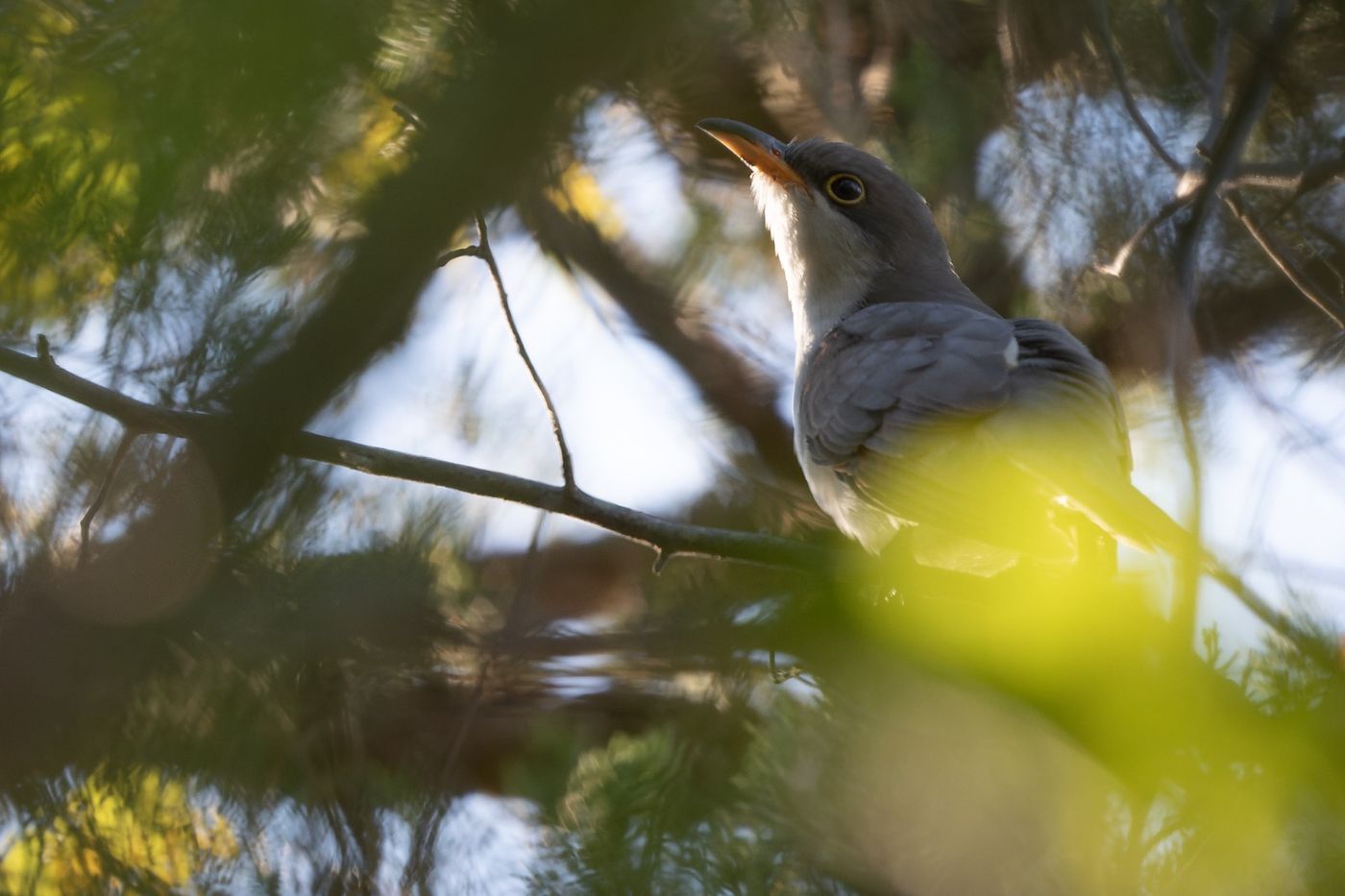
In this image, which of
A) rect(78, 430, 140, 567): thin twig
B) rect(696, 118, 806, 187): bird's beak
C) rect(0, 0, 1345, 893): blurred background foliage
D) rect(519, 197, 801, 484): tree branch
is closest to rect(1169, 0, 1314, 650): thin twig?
rect(0, 0, 1345, 893): blurred background foliage

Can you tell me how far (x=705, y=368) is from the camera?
598cm

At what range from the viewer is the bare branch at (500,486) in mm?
2670

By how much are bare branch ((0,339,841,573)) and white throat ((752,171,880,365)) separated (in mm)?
1988

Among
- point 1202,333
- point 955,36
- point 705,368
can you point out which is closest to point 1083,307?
point 1202,333

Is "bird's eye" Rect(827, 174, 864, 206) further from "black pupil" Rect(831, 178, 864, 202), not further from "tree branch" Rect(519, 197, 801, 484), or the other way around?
"tree branch" Rect(519, 197, 801, 484)

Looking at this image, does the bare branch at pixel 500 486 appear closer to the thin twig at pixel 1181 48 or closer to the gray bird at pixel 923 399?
the gray bird at pixel 923 399

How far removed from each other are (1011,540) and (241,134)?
2.28 meters

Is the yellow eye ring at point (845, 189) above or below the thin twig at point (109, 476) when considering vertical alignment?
above

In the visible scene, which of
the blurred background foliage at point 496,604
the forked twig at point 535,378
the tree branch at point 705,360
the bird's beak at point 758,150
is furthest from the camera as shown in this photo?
the tree branch at point 705,360

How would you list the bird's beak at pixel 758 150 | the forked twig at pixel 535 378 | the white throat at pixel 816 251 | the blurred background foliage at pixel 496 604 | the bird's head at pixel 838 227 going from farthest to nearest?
the white throat at pixel 816 251, the bird's head at pixel 838 227, the bird's beak at pixel 758 150, the forked twig at pixel 535 378, the blurred background foliage at pixel 496 604

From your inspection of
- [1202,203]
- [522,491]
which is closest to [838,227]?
[1202,203]

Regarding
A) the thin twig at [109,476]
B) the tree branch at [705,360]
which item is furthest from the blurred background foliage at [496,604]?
the tree branch at [705,360]

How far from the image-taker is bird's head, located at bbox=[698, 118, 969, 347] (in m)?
4.99

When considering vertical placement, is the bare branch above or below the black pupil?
below
